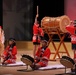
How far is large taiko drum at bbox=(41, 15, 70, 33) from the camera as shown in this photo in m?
10.0

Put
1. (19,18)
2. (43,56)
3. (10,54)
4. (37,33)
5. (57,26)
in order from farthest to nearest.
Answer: (19,18) < (57,26) < (37,33) < (10,54) < (43,56)

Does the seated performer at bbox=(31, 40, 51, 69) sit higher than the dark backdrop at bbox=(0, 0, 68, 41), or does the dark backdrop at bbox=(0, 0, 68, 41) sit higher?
the dark backdrop at bbox=(0, 0, 68, 41)

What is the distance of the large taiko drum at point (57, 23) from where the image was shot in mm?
10008

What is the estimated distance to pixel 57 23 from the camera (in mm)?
10125

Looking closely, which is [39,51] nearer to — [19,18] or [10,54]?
[10,54]

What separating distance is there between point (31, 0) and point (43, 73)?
8.87 m

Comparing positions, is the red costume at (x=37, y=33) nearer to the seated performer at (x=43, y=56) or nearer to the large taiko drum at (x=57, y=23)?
the large taiko drum at (x=57, y=23)

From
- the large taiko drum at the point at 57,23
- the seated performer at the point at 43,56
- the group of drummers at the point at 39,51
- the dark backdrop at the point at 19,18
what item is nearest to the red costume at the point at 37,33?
the group of drummers at the point at 39,51

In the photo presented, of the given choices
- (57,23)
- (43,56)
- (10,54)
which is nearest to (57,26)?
(57,23)

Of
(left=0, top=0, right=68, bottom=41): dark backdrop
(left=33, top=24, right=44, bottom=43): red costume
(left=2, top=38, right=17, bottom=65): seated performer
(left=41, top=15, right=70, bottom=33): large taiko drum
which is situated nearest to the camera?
(left=2, top=38, right=17, bottom=65): seated performer

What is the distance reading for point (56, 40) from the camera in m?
14.1

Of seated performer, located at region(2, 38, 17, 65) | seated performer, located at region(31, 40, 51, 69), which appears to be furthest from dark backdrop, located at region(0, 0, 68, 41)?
seated performer, located at region(31, 40, 51, 69)

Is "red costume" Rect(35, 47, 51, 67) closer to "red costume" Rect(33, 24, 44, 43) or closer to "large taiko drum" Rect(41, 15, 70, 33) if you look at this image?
"red costume" Rect(33, 24, 44, 43)

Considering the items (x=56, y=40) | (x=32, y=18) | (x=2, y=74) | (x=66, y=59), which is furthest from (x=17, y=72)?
(x=32, y=18)
